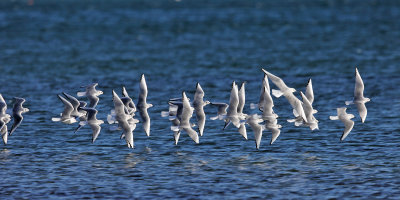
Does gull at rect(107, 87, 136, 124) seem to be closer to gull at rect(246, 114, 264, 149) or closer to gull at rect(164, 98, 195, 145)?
gull at rect(164, 98, 195, 145)

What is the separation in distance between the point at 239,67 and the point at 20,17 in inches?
3236

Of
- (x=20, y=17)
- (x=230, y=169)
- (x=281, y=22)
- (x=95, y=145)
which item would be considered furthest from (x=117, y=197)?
(x=20, y=17)

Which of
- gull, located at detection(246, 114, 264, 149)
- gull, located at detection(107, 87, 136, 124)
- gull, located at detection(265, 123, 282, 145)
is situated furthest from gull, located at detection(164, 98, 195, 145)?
gull, located at detection(265, 123, 282, 145)

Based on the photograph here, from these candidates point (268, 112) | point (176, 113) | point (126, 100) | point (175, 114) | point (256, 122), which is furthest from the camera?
point (175, 114)

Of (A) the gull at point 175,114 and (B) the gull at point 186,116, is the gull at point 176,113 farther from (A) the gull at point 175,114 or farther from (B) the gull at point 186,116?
(B) the gull at point 186,116

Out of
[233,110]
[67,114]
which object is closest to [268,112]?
[233,110]

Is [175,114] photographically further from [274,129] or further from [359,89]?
[359,89]

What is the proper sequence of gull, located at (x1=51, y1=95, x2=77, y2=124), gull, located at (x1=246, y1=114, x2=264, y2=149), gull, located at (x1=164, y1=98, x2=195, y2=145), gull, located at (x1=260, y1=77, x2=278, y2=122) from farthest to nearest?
gull, located at (x1=51, y1=95, x2=77, y2=124)
gull, located at (x1=246, y1=114, x2=264, y2=149)
gull, located at (x1=164, y1=98, x2=195, y2=145)
gull, located at (x1=260, y1=77, x2=278, y2=122)

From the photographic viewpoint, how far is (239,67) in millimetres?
76312

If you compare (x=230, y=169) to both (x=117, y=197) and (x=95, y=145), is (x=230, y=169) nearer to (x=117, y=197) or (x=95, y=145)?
(x=117, y=197)

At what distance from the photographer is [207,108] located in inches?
2109

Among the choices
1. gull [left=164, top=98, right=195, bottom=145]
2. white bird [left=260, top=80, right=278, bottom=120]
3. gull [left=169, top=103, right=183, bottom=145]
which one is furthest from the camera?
gull [left=169, top=103, right=183, bottom=145]

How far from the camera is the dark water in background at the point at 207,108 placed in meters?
35.1

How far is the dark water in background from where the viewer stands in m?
35.1
